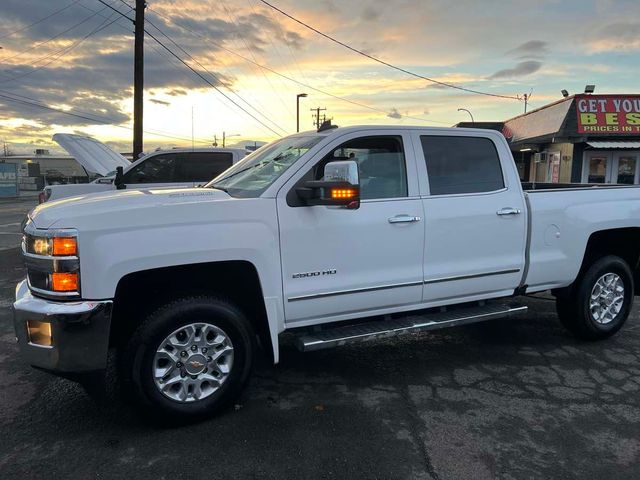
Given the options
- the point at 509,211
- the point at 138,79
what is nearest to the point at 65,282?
the point at 509,211

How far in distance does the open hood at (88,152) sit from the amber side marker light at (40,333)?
9818 millimetres

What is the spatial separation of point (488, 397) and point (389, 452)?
117cm

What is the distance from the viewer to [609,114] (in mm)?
19109

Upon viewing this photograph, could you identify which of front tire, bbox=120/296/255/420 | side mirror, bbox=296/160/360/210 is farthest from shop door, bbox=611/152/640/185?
front tire, bbox=120/296/255/420

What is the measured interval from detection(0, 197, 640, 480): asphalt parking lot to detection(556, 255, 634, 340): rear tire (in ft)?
0.95

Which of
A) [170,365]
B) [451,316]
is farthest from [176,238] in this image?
[451,316]

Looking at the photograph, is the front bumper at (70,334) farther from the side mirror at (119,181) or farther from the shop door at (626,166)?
the shop door at (626,166)

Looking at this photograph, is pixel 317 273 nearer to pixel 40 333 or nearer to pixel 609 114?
pixel 40 333

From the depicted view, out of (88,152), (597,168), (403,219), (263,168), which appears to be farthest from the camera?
(597,168)

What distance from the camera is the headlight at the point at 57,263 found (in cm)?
308

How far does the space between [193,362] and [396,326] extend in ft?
5.17

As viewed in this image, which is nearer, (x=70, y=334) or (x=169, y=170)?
(x=70, y=334)

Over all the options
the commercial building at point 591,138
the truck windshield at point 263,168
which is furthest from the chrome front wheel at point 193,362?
the commercial building at point 591,138

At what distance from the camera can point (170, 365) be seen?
11.1 ft
